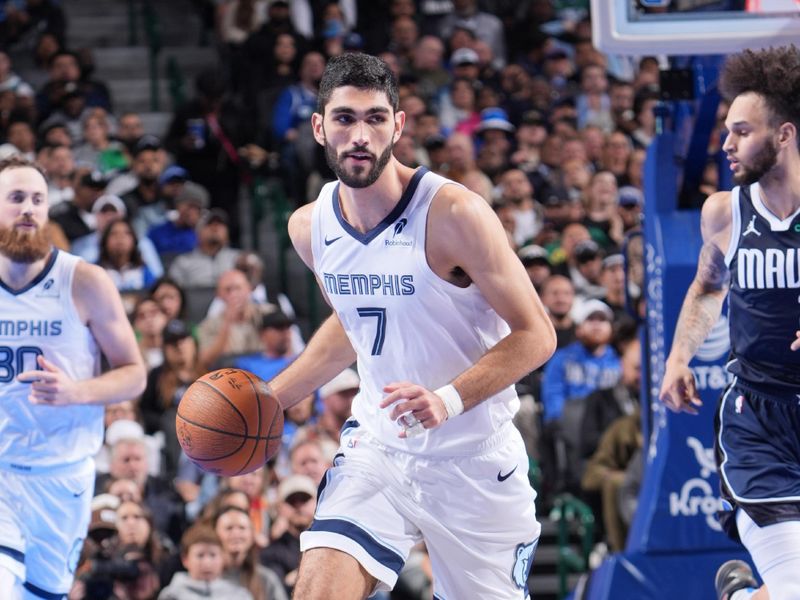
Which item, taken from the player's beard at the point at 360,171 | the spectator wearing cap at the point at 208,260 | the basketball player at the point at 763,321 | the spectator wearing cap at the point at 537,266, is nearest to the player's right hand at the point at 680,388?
the basketball player at the point at 763,321

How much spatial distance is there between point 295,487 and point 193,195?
13.3ft

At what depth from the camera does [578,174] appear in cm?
1267

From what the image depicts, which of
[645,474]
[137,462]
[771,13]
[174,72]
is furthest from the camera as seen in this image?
[174,72]

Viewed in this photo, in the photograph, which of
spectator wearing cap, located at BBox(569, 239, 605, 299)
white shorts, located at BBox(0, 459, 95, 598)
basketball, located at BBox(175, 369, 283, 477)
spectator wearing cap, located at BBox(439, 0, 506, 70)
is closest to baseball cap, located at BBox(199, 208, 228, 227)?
spectator wearing cap, located at BBox(569, 239, 605, 299)

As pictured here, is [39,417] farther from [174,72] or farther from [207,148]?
[174,72]

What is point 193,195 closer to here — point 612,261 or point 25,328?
point 612,261

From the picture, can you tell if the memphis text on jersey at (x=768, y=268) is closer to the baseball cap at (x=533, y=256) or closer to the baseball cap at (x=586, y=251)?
the baseball cap at (x=533, y=256)

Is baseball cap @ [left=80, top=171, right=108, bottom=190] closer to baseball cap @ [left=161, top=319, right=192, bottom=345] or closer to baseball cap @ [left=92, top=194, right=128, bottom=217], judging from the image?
baseball cap @ [left=92, top=194, right=128, bottom=217]

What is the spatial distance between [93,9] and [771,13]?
416 inches

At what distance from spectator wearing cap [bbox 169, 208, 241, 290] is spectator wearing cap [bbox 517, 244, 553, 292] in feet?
7.51

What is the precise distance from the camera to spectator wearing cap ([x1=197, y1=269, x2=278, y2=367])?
9750 mm

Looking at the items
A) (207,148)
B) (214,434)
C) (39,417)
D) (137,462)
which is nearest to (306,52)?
(207,148)

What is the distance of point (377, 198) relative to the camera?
4.81 meters

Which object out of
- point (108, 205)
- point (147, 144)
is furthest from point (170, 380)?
point (147, 144)
